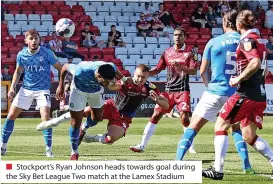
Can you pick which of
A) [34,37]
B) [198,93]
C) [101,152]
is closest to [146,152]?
[101,152]

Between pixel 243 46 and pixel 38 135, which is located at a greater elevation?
pixel 243 46

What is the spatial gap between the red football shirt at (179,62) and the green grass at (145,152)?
1245 mm

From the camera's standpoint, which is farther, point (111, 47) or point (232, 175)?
point (111, 47)

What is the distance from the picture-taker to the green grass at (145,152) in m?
11.4

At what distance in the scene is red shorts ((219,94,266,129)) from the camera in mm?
9758

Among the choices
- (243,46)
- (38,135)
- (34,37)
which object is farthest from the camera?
(38,135)

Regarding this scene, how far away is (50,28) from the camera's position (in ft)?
104

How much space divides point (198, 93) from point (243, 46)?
18079mm

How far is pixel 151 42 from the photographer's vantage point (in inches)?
1281

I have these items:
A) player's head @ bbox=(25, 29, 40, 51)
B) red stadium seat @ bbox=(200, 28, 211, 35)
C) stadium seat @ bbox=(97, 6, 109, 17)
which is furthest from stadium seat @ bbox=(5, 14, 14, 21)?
player's head @ bbox=(25, 29, 40, 51)

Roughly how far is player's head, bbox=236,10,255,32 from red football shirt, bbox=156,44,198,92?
425 cm

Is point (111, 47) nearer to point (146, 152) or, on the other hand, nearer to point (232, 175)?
point (146, 152)

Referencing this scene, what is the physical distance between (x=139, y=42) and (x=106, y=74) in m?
21.3

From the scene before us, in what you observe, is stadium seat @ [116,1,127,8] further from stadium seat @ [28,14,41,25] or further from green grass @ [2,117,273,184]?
green grass @ [2,117,273,184]
